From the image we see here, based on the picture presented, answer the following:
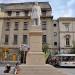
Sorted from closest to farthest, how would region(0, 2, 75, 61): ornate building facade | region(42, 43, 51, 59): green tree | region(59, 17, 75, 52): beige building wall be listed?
region(42, 43, 51, 59): green tree → region(0, 2, 75, 61): ornate building facade → region(59, 17, 75, 52): beige building wall

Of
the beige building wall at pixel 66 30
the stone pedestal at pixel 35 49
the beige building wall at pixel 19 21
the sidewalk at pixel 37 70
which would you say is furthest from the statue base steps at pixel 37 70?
the beige building wall at pixel 66 30

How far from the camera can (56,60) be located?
43219 millimetres

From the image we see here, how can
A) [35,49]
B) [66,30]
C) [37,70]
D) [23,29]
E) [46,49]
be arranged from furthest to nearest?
→ [66,30], [23,29], [46,49], [35,49], [37,70]

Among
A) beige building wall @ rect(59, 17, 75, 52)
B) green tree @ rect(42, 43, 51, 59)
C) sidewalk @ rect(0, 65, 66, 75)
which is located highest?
beige building wall @ rect(59, 17, 75, 52)

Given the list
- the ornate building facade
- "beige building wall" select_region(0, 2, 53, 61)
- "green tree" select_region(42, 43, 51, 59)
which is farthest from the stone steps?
"beige building wall" select_region(0, 2, 53, 61)

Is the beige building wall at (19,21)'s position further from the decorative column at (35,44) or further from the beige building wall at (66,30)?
the decorative column at (35,44)

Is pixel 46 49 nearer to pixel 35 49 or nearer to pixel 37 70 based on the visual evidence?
pixel 35 49

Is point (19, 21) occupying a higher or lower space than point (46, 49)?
higher

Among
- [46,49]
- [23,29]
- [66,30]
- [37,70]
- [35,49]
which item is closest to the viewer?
[37,70]

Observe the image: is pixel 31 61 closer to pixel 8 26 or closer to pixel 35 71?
pixel 35 71

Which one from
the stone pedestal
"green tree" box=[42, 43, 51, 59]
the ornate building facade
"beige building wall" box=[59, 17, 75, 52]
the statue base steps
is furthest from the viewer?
"beige building wall" box=[59, 17, 75, 52]

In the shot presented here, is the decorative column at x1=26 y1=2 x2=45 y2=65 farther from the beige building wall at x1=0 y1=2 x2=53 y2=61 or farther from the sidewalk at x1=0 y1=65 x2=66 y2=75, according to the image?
the beige building wall at x1=0 y1=2 x2=53 y2=61

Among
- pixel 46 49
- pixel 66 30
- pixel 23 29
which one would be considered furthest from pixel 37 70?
pixel 66 30

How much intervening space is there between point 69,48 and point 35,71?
36484 mm
